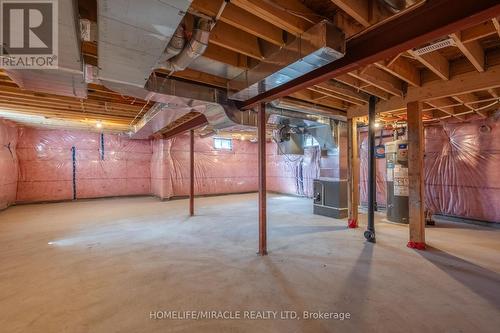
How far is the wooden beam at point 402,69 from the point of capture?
237 centimetres

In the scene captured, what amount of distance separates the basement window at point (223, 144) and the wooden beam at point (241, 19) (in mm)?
6794

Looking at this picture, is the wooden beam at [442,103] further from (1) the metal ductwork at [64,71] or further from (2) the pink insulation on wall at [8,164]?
(2) the pink insulation on wall at [8,164]

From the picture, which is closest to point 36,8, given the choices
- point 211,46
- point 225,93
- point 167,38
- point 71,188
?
point 167,38

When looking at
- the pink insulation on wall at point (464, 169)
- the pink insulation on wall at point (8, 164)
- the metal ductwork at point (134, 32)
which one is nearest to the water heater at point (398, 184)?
the pink insulation on wall at point (464, 169)

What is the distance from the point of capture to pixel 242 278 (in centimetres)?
226

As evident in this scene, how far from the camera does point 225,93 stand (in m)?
3.06

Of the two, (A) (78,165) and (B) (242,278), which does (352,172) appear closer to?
(B) (242,278)

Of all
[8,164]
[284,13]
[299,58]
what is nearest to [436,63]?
[299,58]

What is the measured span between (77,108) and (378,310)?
523 cm

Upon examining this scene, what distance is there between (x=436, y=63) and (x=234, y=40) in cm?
219

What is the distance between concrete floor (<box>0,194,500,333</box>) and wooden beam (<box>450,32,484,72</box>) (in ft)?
6.98

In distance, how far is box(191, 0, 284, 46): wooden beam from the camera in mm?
1489

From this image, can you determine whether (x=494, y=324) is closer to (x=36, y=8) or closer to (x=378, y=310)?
(x=378, y=310)

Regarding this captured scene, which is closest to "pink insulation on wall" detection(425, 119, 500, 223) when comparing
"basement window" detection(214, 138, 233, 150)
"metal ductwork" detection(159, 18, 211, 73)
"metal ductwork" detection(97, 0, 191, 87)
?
"metal ductwork" detection(159, 18, 211, 73)
